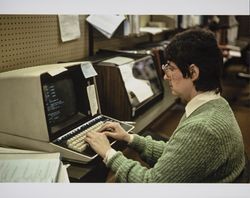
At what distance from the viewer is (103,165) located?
1207 mm

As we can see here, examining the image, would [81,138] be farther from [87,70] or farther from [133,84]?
[133,84]

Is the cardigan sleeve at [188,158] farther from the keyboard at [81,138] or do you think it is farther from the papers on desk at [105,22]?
the papers on desk at [105,22]

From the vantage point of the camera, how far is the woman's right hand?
133 centimetres

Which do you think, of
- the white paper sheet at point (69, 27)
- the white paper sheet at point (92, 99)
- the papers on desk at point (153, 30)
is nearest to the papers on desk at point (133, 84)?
the white paper sheet at point (92, 99)

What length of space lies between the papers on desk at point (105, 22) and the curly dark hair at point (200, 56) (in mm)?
860

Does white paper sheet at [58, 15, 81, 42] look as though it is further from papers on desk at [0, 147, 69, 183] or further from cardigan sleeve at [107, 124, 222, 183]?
cardigan sleeve at [107, 124, 222, 183]

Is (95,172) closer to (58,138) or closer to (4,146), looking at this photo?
(58,138)

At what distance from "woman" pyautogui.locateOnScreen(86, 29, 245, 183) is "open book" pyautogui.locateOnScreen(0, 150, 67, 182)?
6.4 inches

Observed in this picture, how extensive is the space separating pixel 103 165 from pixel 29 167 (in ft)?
0.85

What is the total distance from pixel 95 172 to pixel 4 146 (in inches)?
14.1

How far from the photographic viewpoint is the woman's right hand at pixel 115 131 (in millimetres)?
1326

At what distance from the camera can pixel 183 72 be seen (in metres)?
1.13

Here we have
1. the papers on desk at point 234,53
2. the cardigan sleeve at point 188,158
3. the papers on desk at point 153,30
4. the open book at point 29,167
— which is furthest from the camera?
the papers on desk at point 234,53

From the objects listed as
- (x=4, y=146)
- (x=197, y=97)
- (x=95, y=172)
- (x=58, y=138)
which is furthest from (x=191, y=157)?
(x=4, y=146)
